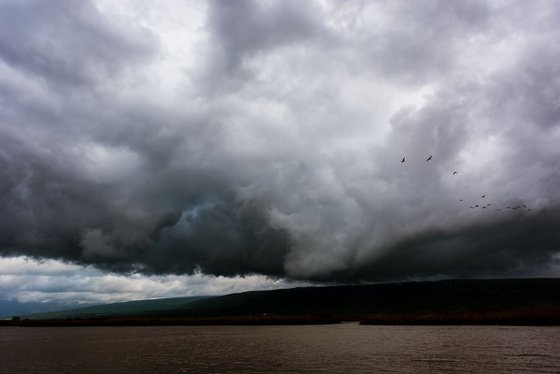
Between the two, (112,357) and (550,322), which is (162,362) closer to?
(112,357)

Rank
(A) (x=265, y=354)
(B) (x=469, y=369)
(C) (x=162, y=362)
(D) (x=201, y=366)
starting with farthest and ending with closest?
(A) (x=265, y=354) < (C) (x=162, y=362) < (D) (x=201, y=366) < (B) (x=469, y=369)

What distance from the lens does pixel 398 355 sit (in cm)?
7706

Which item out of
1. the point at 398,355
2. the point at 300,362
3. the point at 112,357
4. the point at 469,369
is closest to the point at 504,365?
the point at 469,369

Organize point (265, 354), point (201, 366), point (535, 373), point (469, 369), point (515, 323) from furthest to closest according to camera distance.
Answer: point (515, 323) < point (265, 354) < point (201, 366) < point (469, 369) < point (535, 373)

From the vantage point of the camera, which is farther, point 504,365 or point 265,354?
point 265,354

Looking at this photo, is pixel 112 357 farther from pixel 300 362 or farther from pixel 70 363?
pixel 300 362

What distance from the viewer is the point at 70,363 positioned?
78.2 metres

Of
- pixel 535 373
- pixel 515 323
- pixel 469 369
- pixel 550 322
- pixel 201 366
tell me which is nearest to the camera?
pixel 535 373

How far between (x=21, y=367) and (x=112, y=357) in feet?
62.8

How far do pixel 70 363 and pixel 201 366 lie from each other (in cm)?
2814

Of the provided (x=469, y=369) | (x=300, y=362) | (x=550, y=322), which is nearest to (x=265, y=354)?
(x=300, y=362)

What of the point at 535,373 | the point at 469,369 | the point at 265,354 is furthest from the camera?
the point at 265,354

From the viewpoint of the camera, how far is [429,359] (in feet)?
230

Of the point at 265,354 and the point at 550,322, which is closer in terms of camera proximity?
the point at 265,354
